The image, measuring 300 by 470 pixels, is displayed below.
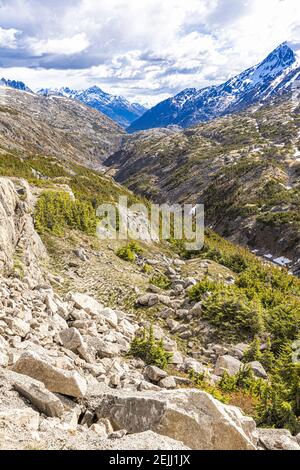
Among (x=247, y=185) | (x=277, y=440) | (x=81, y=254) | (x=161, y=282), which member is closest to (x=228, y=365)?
(x=277, y=440)

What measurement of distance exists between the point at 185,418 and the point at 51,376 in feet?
9.05

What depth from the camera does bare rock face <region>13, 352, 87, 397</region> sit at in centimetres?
752

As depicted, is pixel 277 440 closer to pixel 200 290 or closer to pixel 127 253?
pixel 200 290

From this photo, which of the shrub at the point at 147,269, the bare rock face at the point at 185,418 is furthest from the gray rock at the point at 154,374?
the shrub at the point at 147,269

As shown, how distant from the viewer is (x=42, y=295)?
14141 millimetres

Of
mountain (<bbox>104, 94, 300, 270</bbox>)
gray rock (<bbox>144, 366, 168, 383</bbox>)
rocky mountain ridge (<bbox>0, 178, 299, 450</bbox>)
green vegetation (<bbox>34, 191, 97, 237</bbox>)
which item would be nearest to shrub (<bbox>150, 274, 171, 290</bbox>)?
green vegetation (<bbox>34, 191, 97, 237</bbox>)

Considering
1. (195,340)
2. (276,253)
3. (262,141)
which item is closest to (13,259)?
(195,340)

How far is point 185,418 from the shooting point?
6.69m

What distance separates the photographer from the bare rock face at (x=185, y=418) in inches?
261

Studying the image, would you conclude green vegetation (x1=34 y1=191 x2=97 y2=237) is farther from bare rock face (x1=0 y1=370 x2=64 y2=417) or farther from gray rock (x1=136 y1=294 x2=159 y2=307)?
bare rock face (x1=0 y1=370 x2=64 y2=417)

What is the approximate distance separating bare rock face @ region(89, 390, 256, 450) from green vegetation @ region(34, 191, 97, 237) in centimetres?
1827

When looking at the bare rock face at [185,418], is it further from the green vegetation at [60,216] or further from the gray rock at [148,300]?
the green vegetation at [60,216]

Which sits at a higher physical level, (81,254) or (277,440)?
(81,254)

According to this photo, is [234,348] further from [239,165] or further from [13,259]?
[239,165]
